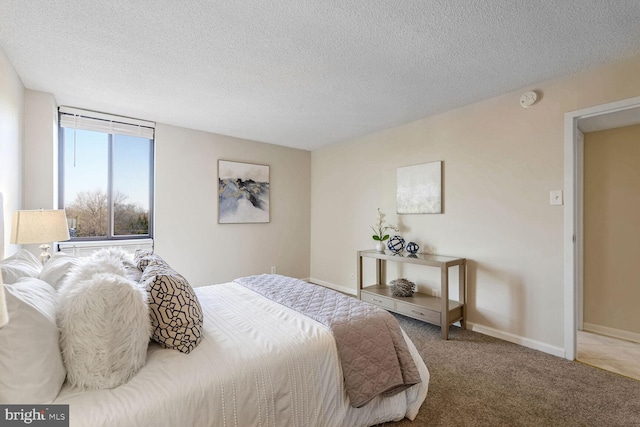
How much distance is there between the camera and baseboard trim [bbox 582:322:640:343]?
2793 millimetres

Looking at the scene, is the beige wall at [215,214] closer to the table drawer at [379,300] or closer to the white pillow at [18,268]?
the table drawer at [379,300]

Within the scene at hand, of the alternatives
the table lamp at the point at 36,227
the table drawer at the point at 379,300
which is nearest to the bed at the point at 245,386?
the table lamp at the point at 36,227

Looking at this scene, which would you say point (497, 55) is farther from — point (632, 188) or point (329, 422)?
point (329, 422)

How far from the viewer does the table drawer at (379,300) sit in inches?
125

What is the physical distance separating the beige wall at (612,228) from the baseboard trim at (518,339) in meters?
1.03

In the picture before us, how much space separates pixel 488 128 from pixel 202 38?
2691 mm

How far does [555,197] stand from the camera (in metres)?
2.47

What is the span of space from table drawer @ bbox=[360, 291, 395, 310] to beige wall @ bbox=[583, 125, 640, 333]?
2.07 metres

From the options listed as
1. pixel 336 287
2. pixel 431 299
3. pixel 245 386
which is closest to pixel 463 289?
pixel 431 299

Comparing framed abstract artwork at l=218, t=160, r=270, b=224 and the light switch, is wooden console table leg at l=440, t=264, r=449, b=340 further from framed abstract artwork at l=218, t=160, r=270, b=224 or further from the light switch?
framed abstract artwork at l=218, t=160, r=270, b=224

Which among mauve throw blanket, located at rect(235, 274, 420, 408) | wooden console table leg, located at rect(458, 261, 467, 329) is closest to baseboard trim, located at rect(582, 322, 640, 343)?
wooden console table leg, located at rect(458, 261, 467, 329)

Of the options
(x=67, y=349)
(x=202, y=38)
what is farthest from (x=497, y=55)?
(x=67, y=349)

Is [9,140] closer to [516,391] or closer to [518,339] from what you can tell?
[516,391]

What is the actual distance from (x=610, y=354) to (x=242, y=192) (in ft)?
14.4
